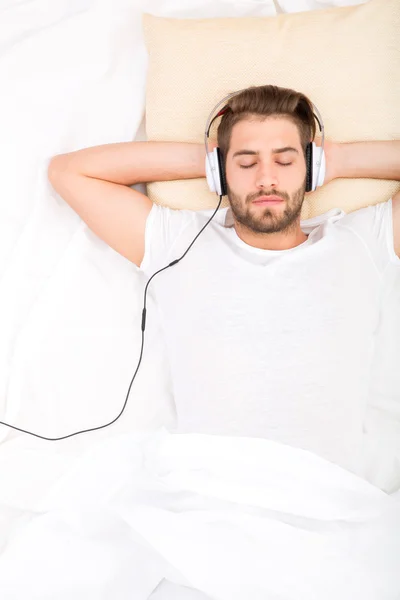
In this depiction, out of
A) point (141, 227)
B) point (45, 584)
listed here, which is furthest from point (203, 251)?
point (45, 584)

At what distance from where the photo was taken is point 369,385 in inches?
63.1

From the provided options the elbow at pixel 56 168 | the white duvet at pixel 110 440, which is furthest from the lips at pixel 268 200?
the elbow at pixel 56 168

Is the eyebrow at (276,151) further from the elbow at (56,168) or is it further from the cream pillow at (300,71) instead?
the elbow at (56,168)

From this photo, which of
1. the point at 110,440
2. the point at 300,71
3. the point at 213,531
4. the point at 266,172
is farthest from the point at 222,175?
the point at 213,531

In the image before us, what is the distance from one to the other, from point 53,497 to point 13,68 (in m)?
1.15

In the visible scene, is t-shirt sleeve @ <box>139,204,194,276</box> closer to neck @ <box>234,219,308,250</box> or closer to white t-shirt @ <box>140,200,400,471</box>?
white t-shirt @ <box>140,200,400,471</box>

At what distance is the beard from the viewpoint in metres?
1.50

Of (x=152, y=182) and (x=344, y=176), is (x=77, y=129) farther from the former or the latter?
(x=344, y=176)

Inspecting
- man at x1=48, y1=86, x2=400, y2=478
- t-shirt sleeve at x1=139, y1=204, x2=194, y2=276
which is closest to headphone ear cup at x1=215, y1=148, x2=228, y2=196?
man at x1=48, y1=86, x2=400, y2=478

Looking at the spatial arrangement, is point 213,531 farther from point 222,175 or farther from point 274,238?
point 222,175

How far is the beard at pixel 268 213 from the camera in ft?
4.93

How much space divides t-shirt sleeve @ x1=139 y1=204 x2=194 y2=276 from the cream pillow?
10 cm

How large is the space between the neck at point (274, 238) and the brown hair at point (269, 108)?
0.19m

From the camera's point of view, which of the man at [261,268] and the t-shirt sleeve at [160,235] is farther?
the t-shirt sleeve at [160,235]
